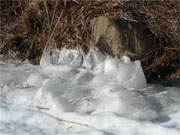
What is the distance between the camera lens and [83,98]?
9.50ft

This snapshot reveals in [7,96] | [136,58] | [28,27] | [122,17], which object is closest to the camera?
[7,96]

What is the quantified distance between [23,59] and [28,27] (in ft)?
1.04

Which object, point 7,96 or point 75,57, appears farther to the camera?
point 75,57

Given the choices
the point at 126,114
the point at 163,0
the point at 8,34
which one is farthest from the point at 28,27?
the point at 126,114

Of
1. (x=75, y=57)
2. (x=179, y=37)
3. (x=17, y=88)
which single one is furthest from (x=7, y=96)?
(x=179, y=37)

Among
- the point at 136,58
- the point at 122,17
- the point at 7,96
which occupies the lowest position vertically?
the point at 7,96

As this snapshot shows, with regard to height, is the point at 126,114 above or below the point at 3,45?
below

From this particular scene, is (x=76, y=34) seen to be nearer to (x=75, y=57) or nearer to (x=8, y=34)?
(x=75, y=57)

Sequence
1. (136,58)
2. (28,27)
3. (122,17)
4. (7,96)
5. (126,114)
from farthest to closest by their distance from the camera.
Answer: (28,27), (122,17), (136,58), (7,96), (126,114)

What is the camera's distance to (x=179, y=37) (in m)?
3.47

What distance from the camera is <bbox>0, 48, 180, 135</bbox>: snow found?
2.53 meters

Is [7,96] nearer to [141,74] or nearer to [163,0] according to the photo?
[141,74]

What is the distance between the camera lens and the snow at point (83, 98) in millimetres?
2527

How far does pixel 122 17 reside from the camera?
3588 mm
